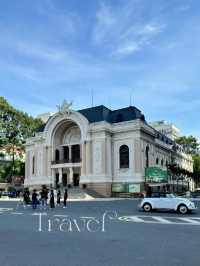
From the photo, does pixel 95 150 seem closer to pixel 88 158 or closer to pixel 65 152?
pixel 88 158

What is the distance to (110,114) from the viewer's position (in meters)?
62.8

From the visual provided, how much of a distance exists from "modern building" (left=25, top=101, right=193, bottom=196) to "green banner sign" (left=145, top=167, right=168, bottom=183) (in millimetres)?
3280

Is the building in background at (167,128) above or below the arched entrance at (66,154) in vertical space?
above

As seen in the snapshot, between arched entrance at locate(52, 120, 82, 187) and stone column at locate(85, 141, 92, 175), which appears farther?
arched entrance at locate(52, 120, 82, 187)

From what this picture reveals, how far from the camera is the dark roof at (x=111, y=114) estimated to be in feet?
196

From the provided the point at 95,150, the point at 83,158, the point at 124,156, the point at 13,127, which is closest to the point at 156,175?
the point at 124,156

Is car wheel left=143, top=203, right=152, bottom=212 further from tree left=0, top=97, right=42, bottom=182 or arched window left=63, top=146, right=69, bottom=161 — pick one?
tree left=0, top=97, right=42, bottom=182

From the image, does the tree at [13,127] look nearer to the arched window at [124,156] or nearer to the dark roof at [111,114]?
the dark roof at [111,114]

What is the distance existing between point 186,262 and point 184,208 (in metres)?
15.8

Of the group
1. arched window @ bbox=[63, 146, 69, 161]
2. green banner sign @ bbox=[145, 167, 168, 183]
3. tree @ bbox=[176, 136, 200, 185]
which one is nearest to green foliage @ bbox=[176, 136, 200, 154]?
tree @ bbox=[176, 136, 200, 185]

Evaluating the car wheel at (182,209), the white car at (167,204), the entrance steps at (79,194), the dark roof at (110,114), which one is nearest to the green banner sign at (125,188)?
the entrance steps at (79,194)

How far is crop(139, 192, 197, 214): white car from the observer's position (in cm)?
2320

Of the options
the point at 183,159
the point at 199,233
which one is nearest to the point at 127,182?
the point at 183,159

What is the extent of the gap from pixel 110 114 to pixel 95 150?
8231 millimetres
